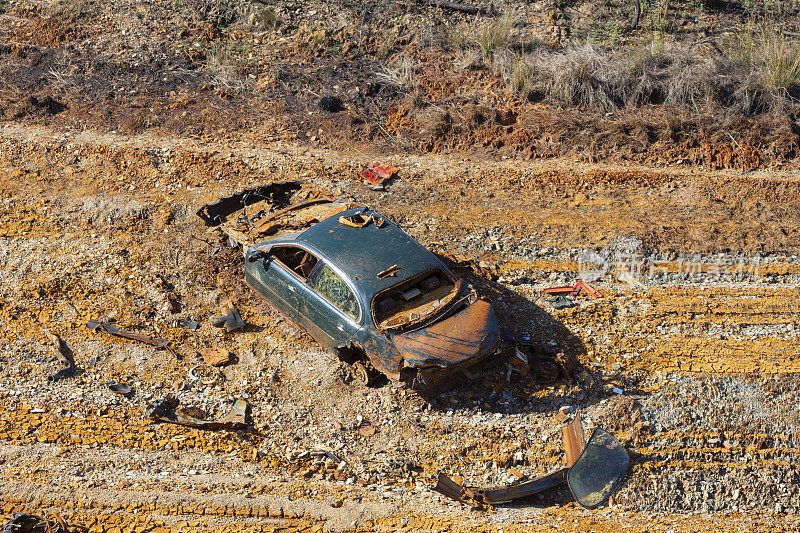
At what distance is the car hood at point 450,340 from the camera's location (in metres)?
7.69

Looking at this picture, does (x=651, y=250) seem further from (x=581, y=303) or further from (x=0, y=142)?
(x=0, y=142)

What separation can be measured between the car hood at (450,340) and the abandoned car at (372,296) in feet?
0.04

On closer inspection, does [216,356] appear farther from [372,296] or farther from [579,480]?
[579,480]

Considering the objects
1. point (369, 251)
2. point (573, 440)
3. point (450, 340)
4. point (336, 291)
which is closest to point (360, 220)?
point (369, 251)

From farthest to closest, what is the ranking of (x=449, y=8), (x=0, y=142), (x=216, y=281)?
1. (x=449, y=8)
2. (x=0, y=142)
3. (x=216, y=281)

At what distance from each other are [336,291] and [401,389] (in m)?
1.43

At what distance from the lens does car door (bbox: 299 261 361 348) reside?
8117 mm

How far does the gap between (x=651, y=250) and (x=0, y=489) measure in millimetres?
8905

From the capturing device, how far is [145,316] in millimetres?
9430

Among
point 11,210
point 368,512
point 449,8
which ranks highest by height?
point 449,8

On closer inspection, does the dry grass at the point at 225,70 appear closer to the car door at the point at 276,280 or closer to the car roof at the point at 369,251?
the car door at the point at 276,280

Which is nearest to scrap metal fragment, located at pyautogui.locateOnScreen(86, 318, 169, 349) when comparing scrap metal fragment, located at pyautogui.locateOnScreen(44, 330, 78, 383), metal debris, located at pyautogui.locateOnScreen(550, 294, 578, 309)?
scrap metal fragment, located at pyautogui.locateOnScreen(44, 330, 78, 383)

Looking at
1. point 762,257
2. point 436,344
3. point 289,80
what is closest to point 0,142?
point 289,80

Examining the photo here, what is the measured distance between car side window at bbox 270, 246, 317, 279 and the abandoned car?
13mm
